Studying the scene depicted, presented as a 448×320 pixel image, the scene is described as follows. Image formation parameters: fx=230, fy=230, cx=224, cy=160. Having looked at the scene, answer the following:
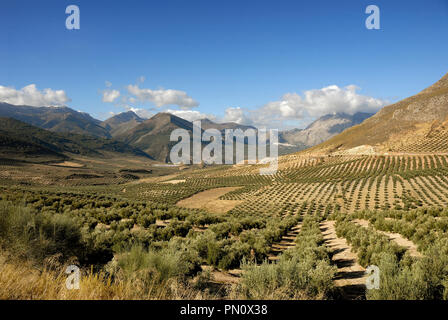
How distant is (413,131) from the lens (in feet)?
384

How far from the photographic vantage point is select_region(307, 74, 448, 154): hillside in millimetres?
101000

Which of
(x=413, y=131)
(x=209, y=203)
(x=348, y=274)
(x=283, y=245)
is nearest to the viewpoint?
(x=348, y=274)

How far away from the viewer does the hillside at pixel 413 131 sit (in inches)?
3976

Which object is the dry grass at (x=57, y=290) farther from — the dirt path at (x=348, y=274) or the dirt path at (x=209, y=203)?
the dirt path at (x=209, y=203)

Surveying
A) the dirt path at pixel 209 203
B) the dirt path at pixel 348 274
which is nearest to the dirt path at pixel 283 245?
the dirt path at pixel 348 274

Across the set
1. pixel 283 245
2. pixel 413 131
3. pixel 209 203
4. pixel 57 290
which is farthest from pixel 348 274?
pixel 413 131

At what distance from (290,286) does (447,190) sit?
55.5 metres

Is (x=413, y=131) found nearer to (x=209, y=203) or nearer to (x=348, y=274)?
(x=209, y=203)

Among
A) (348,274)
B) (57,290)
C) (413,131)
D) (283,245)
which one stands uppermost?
(413,131)

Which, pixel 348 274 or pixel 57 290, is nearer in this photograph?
pixel 57 290

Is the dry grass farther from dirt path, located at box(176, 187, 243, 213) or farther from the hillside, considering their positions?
the hillside

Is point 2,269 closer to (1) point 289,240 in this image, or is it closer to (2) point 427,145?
(1) point 289,240

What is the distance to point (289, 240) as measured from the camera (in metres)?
16.5
